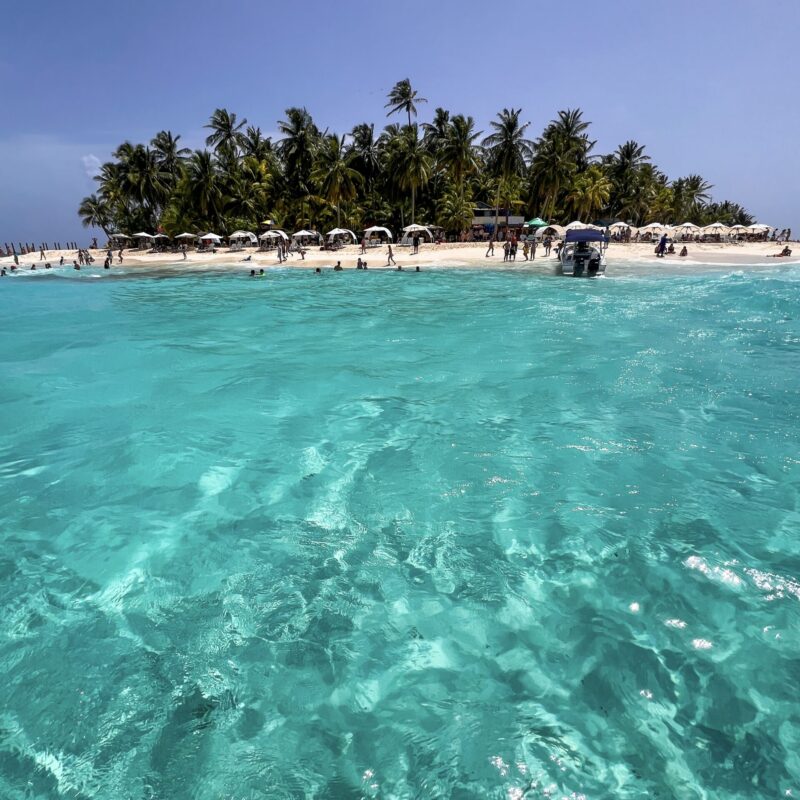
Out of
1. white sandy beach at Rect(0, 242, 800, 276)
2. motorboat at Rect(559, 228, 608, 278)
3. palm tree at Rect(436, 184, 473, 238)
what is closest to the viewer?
motorboat at Rect(559, 228, 608, 278)

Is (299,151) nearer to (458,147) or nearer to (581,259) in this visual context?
(458,147)

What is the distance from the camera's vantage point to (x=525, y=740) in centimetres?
357

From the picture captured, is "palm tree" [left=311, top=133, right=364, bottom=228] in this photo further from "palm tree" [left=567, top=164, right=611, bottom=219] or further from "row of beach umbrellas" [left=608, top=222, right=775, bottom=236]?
"row of beach umbrellas" [left=608, top=222, right=775, bottom=236]

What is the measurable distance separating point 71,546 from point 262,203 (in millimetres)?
50810

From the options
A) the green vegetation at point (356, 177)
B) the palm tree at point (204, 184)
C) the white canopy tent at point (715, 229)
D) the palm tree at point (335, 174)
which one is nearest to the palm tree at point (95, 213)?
the green vegetation at point (356, 177)

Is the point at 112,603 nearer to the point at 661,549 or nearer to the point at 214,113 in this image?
the point at 661,549

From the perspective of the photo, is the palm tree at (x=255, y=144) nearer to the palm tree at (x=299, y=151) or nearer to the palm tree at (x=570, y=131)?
the palm tree at (x=299, y=151)

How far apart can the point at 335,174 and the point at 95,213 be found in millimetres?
38426

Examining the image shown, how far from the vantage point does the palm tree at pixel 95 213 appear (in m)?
61.0

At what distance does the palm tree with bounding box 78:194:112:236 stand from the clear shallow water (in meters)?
62.6

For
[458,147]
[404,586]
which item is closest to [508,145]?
[458,147]

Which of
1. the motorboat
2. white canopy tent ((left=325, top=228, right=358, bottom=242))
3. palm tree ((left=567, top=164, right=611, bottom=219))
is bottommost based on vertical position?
the motorboat

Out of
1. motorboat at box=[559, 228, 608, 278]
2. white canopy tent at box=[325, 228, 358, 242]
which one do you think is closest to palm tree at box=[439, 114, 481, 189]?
white canopy tent at box=[325, 228, 358, 242]

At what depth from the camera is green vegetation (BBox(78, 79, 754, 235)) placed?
46.4m
